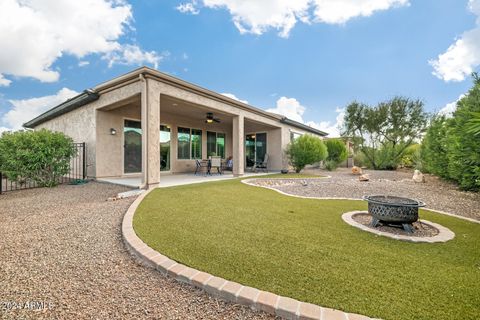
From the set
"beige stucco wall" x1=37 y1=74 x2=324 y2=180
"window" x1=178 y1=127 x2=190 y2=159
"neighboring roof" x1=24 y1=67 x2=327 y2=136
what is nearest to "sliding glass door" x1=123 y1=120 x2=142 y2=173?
"beige stucco wall" x1=37 y1=74 x2=324 y2=180

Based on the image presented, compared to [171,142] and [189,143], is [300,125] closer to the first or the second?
[189,143]

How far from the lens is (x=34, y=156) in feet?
22.2

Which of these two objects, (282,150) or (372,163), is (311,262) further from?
(372,163)

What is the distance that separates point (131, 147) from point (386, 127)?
18124mm

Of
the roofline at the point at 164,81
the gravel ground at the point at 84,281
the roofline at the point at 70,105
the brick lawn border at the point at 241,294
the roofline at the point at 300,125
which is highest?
the roofline at the point at 164,81

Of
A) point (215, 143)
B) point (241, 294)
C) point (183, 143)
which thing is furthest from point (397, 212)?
point (215, 143)

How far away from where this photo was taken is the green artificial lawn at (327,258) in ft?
5.32

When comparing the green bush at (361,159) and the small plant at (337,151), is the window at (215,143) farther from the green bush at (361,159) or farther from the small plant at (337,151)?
the green bush at (361,159)

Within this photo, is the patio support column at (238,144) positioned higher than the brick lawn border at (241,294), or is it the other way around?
the patio support column at (238,144)

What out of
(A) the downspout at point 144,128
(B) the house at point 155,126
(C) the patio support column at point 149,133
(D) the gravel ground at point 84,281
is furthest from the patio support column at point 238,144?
(D) the gravel ground at point 84,281

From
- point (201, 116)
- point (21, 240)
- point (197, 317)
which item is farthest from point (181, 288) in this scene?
point (201, 116)

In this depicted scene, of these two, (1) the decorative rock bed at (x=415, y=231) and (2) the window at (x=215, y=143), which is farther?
(2) the window at (x=215, y=143)

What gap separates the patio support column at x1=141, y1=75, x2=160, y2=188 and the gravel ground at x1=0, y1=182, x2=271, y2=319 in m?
2.96

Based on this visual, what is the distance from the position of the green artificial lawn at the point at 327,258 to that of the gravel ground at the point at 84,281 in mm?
316
